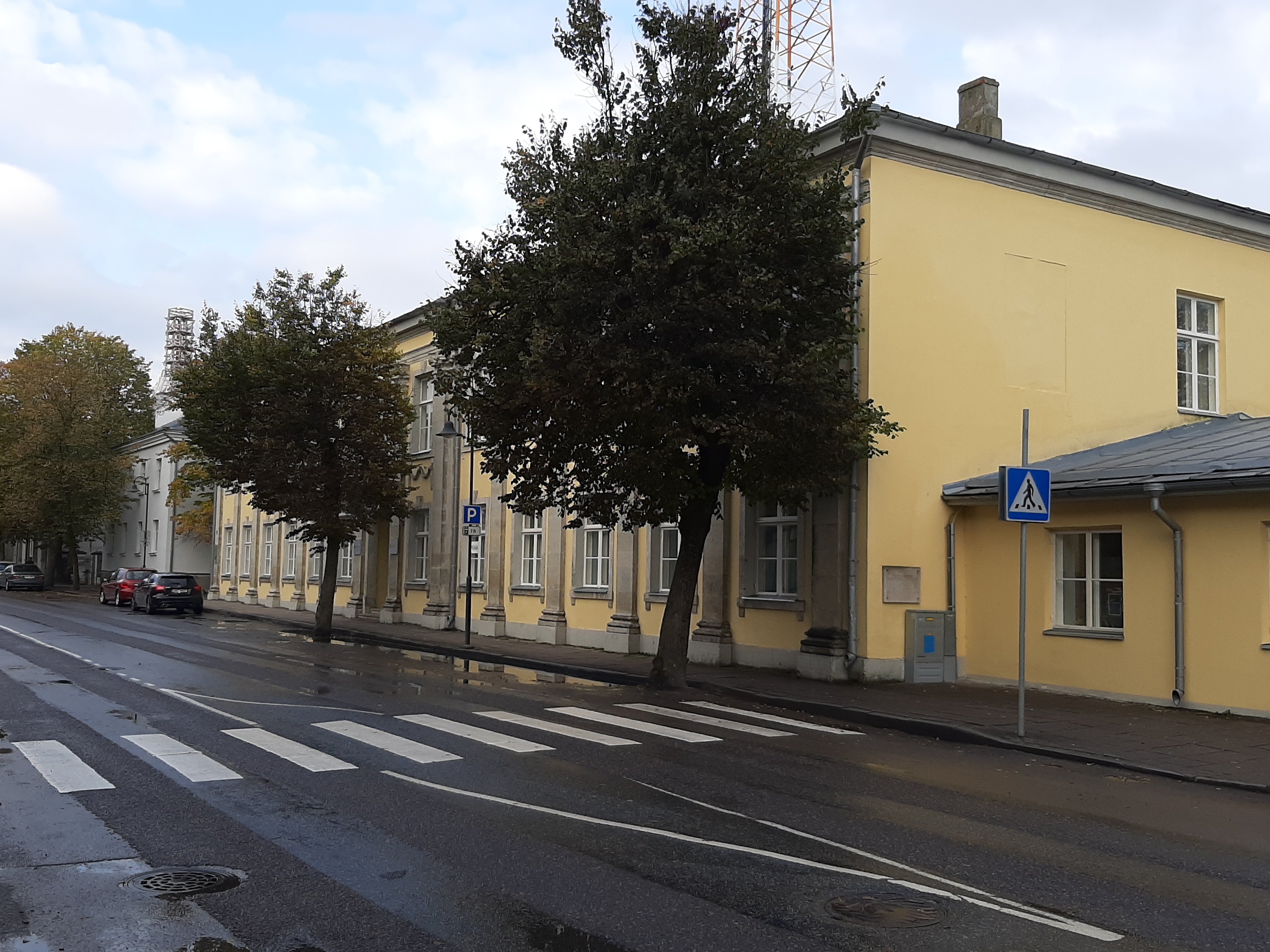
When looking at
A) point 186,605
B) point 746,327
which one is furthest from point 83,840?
point 186,605

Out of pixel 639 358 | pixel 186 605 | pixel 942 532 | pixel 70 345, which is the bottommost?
pixel 186 605

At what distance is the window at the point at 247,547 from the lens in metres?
45.8

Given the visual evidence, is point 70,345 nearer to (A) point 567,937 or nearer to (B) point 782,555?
(B) point 782,555

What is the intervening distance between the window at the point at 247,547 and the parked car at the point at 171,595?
514cm

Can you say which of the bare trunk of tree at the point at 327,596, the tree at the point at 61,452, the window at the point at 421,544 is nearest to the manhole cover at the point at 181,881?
the bare trunk of tree at the point at 327,596

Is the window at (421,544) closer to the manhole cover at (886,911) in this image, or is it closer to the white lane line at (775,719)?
the white lane line at (775,719)

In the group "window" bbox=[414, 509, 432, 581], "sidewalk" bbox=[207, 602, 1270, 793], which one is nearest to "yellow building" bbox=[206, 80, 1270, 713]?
"sidewalk" bbox=[207, 602, 1270, 793]

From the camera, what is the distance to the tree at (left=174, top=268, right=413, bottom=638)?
2633cm

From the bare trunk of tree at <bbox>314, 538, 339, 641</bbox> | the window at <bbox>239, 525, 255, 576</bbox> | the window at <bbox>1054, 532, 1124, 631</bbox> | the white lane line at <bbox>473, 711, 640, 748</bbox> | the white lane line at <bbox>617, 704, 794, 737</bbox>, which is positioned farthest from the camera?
the window at <bbox>239, 525, 255, 576</bbox>

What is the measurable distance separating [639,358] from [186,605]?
101 ft

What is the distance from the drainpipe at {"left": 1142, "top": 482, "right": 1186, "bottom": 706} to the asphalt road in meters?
4.39

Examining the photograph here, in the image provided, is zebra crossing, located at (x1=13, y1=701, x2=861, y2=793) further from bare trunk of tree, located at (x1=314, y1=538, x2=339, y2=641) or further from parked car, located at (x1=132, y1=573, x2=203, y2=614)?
parked car, located at (x1=132, y1=573, x2=203, y2=614)

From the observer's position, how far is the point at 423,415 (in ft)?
111

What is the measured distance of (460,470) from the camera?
31.0m
